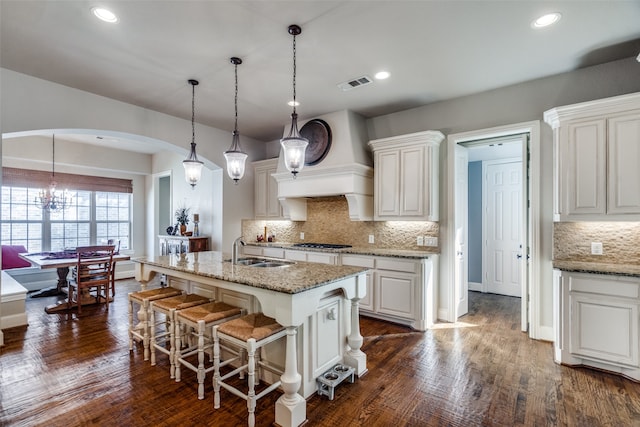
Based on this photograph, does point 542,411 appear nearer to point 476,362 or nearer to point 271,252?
point 476,362

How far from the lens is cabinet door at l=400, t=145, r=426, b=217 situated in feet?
13.1

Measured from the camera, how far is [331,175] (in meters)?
4.52

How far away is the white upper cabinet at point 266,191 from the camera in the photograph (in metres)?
5.65

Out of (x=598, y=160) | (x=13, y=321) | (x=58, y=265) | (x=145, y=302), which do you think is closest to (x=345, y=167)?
(x=598, y=160)

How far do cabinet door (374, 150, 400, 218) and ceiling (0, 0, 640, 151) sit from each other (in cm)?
80

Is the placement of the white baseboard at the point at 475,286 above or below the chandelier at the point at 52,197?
below

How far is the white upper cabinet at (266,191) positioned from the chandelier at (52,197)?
384 cm

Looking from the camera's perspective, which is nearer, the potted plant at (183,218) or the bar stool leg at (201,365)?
the bar stool leg at (201,365)

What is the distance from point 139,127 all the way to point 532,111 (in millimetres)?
5080

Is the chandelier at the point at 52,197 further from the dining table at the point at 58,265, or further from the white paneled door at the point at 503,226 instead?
the white paneled door at the point at 503,226

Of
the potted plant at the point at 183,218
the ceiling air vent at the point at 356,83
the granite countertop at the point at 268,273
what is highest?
the ceiling air vent at the point at 356,83

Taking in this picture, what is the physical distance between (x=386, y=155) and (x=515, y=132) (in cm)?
154

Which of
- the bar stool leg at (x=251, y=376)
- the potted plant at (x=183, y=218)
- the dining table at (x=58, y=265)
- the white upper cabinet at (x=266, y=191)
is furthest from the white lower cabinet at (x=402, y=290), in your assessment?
the dining table at (x=58, y=265)

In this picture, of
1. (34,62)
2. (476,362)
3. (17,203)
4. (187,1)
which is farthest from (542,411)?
(17,203)
